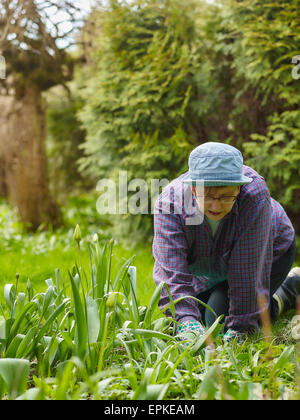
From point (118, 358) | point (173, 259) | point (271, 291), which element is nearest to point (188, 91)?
point (271, 291)

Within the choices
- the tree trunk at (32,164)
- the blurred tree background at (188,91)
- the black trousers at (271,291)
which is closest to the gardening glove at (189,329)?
the black trousers at (271,291)

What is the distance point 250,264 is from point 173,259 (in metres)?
0.37

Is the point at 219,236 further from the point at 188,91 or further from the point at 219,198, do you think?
the point at 188,91

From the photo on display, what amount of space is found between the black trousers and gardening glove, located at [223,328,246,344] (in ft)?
0.88

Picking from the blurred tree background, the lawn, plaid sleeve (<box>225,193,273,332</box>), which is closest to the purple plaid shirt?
plaid sleeve (<box>225,193,273,332</box>)

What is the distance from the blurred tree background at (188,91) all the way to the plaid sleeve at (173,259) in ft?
6.74

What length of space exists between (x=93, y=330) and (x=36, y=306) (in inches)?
18.7

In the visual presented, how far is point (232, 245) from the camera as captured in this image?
228 centimetres

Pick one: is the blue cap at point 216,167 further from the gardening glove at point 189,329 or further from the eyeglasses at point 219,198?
the gardening glove at point 189,329

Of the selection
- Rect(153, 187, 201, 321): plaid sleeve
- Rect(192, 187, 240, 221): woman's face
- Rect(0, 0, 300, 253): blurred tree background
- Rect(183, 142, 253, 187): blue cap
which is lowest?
Rect(153, 187, 201, 321): plaid sleeve

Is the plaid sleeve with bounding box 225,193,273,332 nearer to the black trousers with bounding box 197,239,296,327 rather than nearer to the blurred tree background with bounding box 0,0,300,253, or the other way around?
the black trousers with bounding box 197,239,296,327

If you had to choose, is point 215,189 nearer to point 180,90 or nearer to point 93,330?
point 93,330

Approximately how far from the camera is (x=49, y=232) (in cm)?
559

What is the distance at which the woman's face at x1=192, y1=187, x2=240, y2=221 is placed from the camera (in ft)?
6.38
